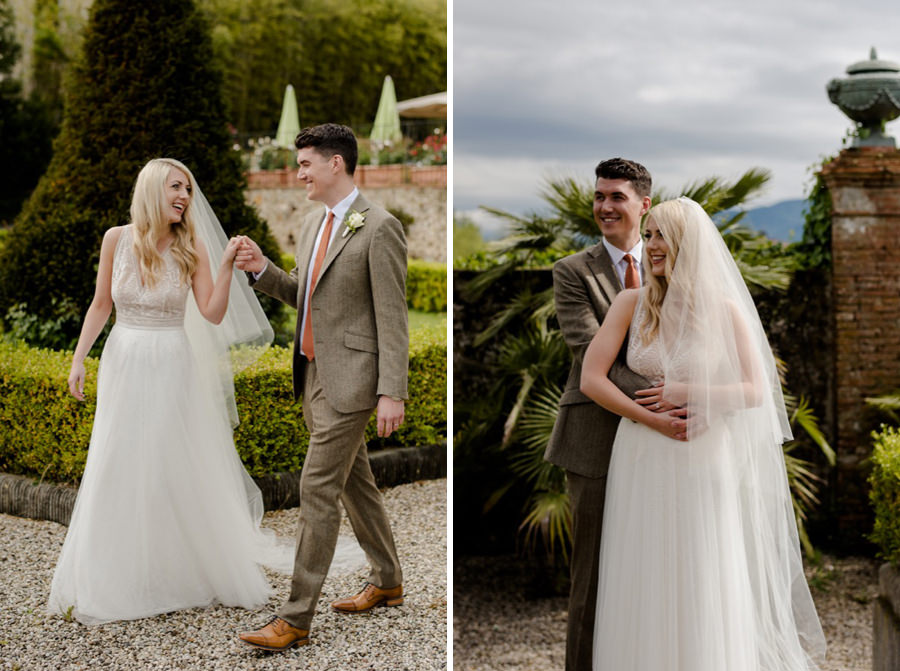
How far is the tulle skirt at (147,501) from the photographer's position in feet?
11.2

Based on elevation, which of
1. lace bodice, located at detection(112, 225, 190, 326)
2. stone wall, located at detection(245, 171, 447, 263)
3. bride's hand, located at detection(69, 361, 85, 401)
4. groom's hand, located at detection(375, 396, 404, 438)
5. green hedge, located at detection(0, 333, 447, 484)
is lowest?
green hedge, located at detection(0, 333, 447, 484)

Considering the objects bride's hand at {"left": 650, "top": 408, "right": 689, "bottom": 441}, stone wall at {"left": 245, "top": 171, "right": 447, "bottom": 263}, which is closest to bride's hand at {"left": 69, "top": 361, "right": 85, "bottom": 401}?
bride's hand at {"left": 650, "top": 408, "right": 689, "bottom": 441}

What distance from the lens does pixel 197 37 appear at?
217 inches

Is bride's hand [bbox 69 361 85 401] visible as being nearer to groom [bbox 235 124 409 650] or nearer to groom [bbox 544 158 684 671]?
groom [bbox 235 124 409 650]

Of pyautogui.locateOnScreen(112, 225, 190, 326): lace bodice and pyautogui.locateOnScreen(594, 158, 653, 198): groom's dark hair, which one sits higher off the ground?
pyautogui.locateOnScreen(594, 158, 653, 198): groom's dark hair

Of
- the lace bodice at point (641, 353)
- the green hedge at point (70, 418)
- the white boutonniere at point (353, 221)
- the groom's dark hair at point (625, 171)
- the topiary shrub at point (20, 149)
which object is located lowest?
the green hedge at point (70, 418)

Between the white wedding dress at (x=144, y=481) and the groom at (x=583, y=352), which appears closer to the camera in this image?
the groom at (x=583, y=352)

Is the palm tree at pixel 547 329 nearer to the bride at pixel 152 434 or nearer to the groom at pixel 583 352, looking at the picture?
the groom at pixel 583 352

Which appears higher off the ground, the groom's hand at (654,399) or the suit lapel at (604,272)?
the suit lapel at (604,272)

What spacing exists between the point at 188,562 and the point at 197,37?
136 inches

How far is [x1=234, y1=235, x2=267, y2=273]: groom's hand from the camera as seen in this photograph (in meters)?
3.21

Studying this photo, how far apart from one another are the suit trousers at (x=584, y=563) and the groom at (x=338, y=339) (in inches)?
27.9

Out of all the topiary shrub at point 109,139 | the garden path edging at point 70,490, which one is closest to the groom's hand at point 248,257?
the garden path edging at point 70,490

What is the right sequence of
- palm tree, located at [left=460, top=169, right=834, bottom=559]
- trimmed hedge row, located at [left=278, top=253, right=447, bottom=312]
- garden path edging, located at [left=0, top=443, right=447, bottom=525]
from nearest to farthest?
garden path edging, located at [left=0, top=443, right=447, bottom=525] → palm tree, located at [left=460, top=169, right=834, bottom=559] → trimmed hedge row, located at [left=278, top=253, right=447, bottom=312]
